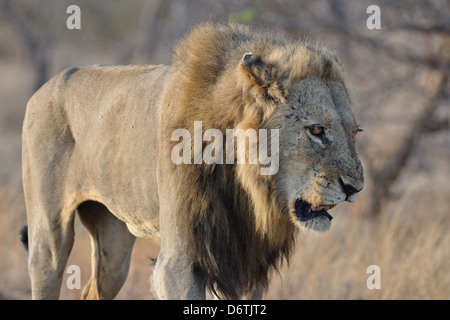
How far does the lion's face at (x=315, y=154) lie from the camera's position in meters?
3.52

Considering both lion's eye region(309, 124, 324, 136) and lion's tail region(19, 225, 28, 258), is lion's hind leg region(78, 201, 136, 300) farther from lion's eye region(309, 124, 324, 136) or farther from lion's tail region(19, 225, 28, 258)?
lion's eye region(309, 124, 324, 136)

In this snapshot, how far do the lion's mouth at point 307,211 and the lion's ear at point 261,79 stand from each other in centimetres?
49

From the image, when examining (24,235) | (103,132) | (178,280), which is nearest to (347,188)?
(178,280)

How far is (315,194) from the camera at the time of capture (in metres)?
3.55

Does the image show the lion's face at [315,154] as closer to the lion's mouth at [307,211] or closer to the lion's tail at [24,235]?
the lion's mouth at [307,211]

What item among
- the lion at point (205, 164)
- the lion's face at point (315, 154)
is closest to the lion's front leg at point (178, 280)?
the lion at point (205, 164)

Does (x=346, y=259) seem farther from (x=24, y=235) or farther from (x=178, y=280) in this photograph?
(x=178, y=280)

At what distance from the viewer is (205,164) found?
12.5 feet

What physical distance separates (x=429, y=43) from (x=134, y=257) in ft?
14.5

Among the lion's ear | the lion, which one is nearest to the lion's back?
the lion

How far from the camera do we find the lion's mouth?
12.0 ft

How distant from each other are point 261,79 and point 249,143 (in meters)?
0.30
